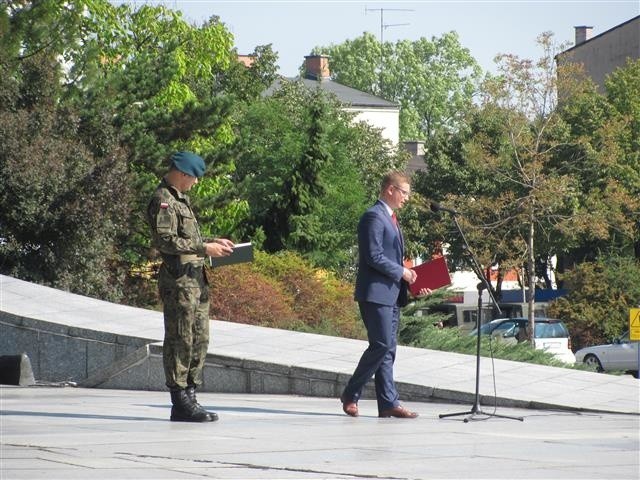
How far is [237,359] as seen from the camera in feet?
41.7

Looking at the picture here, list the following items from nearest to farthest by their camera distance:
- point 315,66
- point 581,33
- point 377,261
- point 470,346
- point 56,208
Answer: point 377,261, point 470,346, point 56,208, point 581,33, point 315,66

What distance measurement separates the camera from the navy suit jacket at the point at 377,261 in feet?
32.2

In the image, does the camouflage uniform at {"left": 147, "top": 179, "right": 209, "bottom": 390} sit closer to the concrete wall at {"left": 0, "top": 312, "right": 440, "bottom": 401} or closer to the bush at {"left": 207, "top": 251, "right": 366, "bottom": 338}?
the concrete wall at {"left": 0, "top": 312, "right": 440, "bottom": 401}

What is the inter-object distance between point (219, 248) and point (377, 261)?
52.1 inches

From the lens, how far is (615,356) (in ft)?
Result: 127

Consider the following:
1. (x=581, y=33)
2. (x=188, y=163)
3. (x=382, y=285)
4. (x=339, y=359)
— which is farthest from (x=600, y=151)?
(x=581, y=33)

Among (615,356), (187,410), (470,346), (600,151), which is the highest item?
(600,151)

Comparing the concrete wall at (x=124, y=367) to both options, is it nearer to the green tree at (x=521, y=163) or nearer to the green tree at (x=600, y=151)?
the green tree at (x=521, y=163)

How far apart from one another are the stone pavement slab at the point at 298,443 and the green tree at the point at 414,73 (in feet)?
336

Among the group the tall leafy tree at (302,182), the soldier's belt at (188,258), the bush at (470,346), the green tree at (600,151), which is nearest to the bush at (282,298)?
the bush at (470,346)

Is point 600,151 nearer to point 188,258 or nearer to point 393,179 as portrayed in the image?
point 393,179

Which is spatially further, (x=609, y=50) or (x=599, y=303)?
(x=609, y=50)

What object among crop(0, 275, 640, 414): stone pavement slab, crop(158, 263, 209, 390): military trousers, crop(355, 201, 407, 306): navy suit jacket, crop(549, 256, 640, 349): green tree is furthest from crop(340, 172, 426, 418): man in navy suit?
crop(549, 256, 640, 349): green tree

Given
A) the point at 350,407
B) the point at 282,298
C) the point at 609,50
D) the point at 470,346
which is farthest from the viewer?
the point at 609,50
